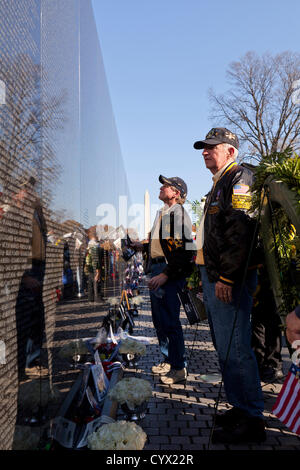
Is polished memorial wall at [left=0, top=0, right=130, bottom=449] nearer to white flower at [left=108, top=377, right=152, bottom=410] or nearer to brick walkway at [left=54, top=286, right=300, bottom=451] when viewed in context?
brick walkway at [left=54, top=286, right=300, bottom=451]

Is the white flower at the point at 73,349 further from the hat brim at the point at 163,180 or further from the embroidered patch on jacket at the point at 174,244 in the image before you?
the hat brim at the point at 163,180

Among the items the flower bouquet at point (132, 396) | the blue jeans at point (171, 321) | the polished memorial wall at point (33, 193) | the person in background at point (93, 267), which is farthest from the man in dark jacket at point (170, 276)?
the polished memorial wall at point (33, 193)

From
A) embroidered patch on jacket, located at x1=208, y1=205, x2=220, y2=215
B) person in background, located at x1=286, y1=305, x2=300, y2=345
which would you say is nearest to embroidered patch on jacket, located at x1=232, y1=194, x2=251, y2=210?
embroidered patch on jacket, located at x1=208, y1=205, x2=220, y2=215

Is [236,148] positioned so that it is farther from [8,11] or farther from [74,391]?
[74,391]

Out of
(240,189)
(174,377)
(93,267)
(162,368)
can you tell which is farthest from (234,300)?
(162,368)

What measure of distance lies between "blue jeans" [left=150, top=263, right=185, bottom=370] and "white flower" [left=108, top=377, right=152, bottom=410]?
112 cm

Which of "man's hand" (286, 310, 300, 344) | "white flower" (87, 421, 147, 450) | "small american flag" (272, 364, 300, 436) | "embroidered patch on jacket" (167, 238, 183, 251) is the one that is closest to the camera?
"man's hand" (286, 310, 300, 344)

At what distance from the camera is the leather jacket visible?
8.91ft

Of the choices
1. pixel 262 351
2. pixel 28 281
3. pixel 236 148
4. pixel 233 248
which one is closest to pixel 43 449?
pixel 28 281

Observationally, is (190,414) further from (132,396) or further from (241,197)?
(241,197)

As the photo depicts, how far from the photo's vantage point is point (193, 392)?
159 inches

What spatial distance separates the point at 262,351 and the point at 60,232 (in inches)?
112

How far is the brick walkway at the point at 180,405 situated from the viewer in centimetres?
285

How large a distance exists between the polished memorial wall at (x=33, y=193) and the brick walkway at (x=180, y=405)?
43 centimetres
